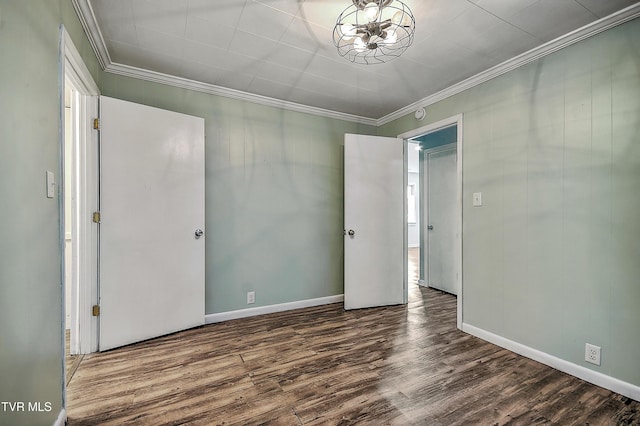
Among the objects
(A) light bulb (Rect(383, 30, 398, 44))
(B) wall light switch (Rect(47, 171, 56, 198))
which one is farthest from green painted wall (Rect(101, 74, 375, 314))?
(A) light bulb (Rect(383, 30, 398, 44))

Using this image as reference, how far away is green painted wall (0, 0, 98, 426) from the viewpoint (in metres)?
1.02

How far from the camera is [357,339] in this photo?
8.32ft

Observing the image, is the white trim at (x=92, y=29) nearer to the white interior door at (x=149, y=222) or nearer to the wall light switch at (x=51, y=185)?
the white interior door at (x=149, y=222)

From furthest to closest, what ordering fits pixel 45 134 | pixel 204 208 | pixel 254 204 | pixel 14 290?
1. pixel 254 204
2. pixel 204 208
3. pixel 45 134
4. pixel 14 290

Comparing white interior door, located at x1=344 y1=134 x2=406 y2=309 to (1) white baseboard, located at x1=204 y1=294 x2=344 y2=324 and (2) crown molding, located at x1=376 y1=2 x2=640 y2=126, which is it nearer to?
(1) white baseboard, located at x1=204 y1=294 x2=344 y2=324

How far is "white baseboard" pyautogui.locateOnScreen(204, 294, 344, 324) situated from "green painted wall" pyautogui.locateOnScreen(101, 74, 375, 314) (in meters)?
0.05

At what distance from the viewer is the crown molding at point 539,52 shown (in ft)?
5.76

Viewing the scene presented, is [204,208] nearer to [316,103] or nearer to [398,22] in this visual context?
[316,103]

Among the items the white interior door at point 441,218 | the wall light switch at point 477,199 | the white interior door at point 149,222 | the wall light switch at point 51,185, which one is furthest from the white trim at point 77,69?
the white interior door at point 441,218

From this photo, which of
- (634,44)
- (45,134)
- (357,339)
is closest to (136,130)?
(45,134)

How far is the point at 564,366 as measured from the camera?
6.64 ft

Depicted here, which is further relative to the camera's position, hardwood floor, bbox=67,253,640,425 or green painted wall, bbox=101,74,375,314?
green painted wall, bbox=101,74,375,314

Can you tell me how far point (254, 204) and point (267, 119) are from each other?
38.7 inches

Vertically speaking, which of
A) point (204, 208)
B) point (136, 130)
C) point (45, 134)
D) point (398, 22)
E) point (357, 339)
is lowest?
point (357, 339)
